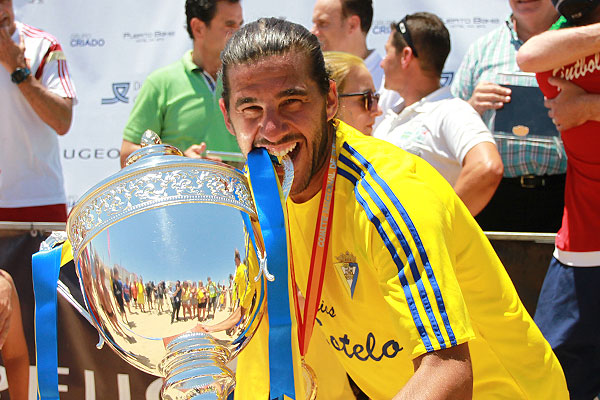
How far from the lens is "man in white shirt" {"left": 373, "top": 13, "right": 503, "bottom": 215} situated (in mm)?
3088

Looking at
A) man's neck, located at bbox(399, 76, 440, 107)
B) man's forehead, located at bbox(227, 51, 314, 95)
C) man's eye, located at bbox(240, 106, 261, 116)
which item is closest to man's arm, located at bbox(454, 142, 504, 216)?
man's neck, located at bbox(399, 76, 440, 107)

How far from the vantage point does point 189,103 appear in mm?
3846

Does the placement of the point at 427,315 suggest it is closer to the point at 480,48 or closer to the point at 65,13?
the point at 480,48

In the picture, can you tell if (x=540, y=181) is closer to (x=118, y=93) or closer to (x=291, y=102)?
(x=291, y=102)

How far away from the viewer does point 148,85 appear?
388cm

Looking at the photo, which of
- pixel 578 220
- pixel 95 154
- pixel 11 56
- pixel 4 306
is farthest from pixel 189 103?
pixel 578 220

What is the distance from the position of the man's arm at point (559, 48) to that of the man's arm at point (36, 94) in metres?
2.33

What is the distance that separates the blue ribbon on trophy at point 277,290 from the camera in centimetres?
142

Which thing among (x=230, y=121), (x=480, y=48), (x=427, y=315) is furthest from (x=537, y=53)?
(x=427, y=315)

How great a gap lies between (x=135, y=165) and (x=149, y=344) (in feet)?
1.11

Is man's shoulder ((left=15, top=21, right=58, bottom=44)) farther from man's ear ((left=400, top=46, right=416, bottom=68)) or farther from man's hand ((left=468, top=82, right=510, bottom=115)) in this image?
man's hand ((left=468, top=82, right=510, bottom=115))

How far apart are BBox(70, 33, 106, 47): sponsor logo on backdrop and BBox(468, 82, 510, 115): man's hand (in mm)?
2832

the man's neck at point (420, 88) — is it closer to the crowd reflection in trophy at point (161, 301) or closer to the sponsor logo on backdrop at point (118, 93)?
the sponsor logo on backdrop at point (118, 93)

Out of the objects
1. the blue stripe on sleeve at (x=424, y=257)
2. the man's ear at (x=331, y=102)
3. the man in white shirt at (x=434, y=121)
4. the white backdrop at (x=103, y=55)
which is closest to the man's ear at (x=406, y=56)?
the man in white shirt at (x=434, y=121)
